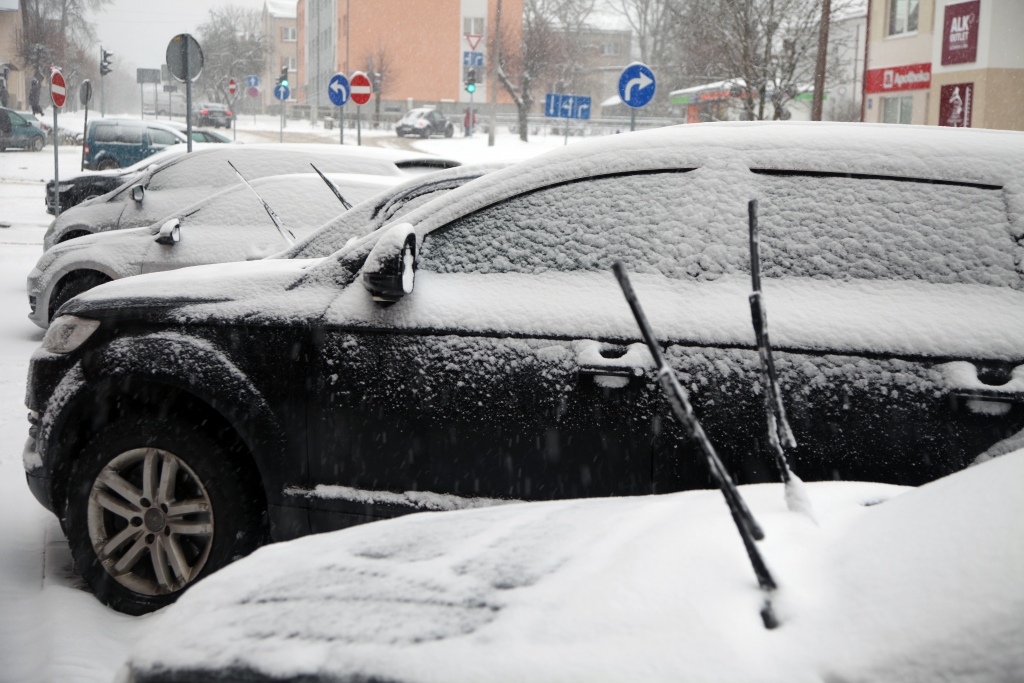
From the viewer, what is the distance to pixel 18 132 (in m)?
34.8

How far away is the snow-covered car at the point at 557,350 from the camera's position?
8.70 ft

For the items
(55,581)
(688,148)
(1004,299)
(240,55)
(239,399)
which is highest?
(240,55)

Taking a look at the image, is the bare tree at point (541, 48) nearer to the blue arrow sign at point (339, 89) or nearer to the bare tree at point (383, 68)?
the bare tree at point (383, 68)

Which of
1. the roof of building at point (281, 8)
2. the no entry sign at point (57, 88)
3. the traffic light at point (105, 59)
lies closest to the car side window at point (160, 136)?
the traffic light at point (105, 59)

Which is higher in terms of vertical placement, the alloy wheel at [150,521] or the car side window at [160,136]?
the car side window at [160,136]

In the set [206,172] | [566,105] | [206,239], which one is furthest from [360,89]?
[206,239]

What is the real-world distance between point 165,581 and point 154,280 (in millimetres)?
1081

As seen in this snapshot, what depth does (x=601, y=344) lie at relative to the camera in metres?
2.83

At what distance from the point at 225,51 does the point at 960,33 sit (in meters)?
60.1

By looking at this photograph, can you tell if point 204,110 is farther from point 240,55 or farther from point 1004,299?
point 1004,299

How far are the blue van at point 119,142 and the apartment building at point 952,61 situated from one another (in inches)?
802

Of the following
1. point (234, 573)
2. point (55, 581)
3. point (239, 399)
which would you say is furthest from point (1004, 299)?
point (55, 581)

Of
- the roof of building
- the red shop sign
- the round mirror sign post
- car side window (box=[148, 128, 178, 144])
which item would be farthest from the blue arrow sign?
the roof of building

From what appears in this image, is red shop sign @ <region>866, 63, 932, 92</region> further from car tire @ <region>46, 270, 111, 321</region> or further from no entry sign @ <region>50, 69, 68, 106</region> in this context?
car tire @ <region>46, 270, 111, 321</region>
